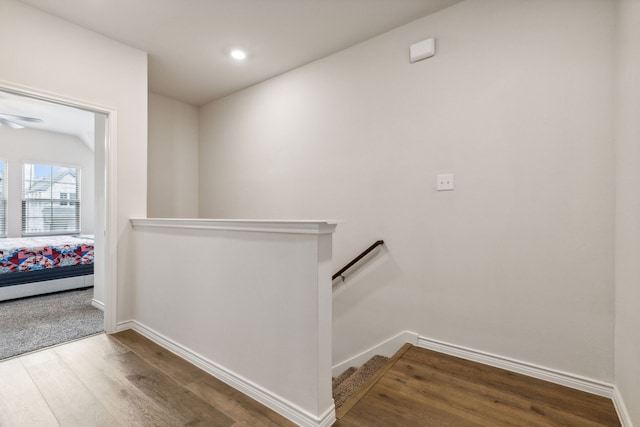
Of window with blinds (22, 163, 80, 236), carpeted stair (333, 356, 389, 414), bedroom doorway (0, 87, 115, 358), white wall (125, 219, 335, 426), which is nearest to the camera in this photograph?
white wall (125, 219, 335, 426)

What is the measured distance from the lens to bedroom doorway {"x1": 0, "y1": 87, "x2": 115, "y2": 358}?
3.31 m

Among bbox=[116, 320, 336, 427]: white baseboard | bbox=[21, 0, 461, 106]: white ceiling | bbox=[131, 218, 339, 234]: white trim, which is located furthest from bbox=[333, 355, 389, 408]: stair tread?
bbox=[21, 0, 461, 106]: white ceiling

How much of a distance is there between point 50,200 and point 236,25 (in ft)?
19.1

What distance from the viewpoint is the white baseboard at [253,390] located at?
1.42 meters

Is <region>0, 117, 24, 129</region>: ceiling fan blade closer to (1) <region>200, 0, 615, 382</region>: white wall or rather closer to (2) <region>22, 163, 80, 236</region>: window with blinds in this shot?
(2) <region>22, 163, 80, 236</region>: window with blinds

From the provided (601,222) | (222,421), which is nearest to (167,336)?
(222,421)

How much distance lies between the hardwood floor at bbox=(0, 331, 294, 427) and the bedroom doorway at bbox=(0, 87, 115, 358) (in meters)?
0.76

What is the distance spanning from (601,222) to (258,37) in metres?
2.79

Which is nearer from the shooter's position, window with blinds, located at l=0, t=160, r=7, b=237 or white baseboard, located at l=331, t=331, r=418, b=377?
white baseboard, located at l=331, t=331, r=418, b=377

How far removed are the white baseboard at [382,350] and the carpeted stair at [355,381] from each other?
62 millimetres

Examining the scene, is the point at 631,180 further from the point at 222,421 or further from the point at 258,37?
the point at 258,37

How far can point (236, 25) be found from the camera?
237 centimetres

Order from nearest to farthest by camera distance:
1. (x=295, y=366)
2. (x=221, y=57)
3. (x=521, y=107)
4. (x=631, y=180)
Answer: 1. (x=631, y=180)
2. (x=295, y=366)
3. (x=521, y=107)
4. (x=221, y=57)

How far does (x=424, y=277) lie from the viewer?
2221 mm
